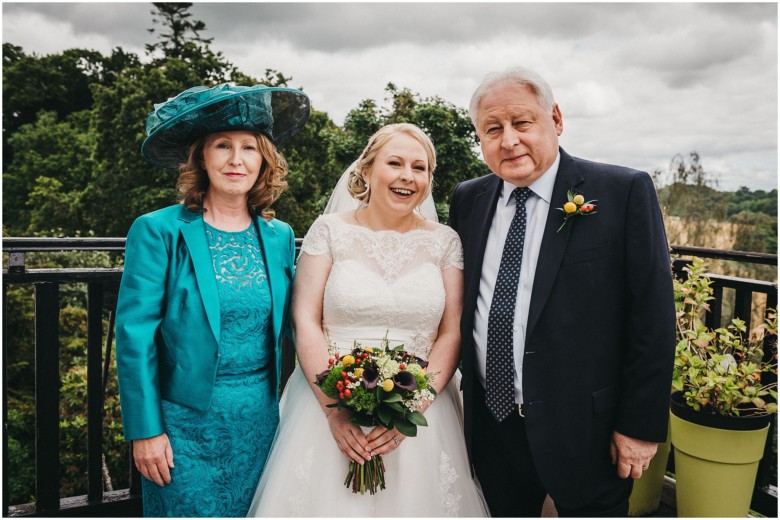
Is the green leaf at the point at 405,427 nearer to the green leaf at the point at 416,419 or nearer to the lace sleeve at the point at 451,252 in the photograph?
the green leaf at the point at 416,419

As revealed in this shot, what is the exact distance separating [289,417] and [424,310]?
77cm

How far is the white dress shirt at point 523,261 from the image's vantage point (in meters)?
2.08

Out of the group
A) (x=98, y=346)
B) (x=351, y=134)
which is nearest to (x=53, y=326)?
(x=98, y=346)

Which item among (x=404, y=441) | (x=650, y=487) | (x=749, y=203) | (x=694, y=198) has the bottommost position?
(x=650, y=487)

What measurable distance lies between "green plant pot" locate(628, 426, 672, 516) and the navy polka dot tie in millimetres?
1438

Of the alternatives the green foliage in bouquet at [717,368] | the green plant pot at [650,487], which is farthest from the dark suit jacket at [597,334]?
the green plant pot at [650,487]

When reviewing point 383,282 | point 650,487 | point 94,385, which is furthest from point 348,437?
point 650,487

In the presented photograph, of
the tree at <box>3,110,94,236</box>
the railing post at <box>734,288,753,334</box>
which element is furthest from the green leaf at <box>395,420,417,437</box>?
the tree at <box>3,110,94,236</box>

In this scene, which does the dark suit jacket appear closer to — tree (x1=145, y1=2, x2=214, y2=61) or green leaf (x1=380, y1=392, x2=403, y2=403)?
green leaf (x1=380, y1=392, x2=403, y2=403)

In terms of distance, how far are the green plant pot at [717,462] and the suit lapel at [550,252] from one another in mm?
1311

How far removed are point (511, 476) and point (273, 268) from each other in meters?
1.33

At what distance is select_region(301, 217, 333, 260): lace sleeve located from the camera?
2434 millimetres

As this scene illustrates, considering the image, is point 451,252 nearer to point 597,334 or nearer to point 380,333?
point 380,333

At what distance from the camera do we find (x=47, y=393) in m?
2.63
